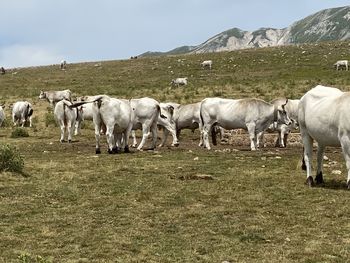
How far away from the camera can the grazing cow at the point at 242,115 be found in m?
22.1

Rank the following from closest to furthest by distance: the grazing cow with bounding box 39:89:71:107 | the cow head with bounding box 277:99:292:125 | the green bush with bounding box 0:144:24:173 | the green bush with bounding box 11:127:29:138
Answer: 1. the green bush with bounding box 0:144:24:173
2. the cow head with bounding box 277:99:292:125
3. the green bush with bounding box 11:127:29:138
4. the grazing cow with bounding box 39:89:71:107

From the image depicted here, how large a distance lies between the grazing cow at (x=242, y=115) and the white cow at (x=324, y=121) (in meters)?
7.28

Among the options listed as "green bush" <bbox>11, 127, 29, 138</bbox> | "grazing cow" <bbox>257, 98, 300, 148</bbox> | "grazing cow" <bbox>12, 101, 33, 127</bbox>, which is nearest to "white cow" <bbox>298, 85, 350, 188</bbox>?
"grazing cow" <bbox>257, 98, 300, 148</bbox>

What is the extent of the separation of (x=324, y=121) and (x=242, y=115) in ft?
30.2

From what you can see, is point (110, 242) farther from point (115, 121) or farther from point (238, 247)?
point (115, 121)

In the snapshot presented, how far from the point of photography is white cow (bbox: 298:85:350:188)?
1255 cm

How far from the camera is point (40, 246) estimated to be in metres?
8.83

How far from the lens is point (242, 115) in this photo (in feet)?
72.9

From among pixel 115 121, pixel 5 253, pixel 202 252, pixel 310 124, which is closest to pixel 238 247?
pixel 202 252

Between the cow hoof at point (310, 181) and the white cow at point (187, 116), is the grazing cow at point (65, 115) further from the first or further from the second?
the cow hoof at point (310, 181)

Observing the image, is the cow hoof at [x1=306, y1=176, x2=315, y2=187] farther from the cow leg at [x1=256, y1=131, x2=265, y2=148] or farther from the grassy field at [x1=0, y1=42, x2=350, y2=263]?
the cow leg at [x1=256, y1=131, x2=265, y2=148]

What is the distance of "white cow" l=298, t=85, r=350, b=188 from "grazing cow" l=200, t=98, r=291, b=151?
728cm

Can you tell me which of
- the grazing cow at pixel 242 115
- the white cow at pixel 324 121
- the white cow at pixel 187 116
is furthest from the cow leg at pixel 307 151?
the white cow at pixel 187 116

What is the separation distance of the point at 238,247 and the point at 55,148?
1461 cm
